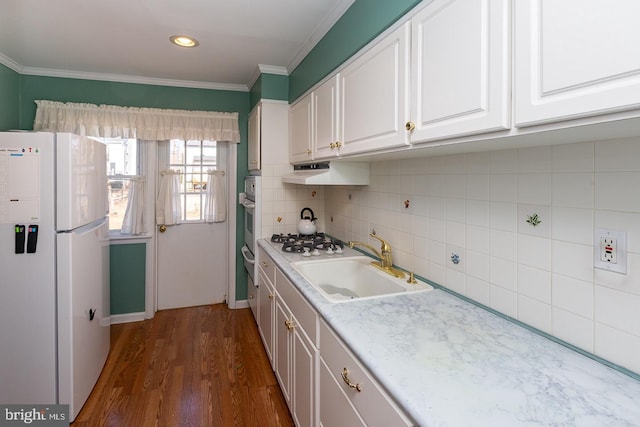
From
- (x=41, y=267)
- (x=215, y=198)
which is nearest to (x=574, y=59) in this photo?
(x=41, y=267)

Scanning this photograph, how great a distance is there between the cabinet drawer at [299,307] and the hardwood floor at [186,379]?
0.71m

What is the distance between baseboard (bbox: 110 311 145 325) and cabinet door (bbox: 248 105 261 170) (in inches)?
70.7

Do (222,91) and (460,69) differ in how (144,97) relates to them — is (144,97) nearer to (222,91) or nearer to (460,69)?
(222,91)

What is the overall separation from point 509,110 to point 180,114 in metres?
3.07

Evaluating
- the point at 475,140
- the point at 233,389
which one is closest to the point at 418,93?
the point at 475,140

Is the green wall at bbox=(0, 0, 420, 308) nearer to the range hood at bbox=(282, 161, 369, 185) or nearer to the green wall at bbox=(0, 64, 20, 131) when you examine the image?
the green wall at bbox=(0, 64, 20, 131)

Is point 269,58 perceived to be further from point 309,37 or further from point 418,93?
point 418,93

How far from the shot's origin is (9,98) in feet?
9.20

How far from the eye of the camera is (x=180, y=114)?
3291mm

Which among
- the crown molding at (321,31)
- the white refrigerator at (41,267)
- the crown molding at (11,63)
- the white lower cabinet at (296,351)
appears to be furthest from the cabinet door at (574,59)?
the crown molding at (11,63)

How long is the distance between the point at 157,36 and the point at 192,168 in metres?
1.40

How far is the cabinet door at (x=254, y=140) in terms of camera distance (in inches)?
117

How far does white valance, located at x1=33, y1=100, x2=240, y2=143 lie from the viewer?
9.70 ft

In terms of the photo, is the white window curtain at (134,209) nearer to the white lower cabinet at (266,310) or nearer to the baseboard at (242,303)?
the baseboard at (242,303)
